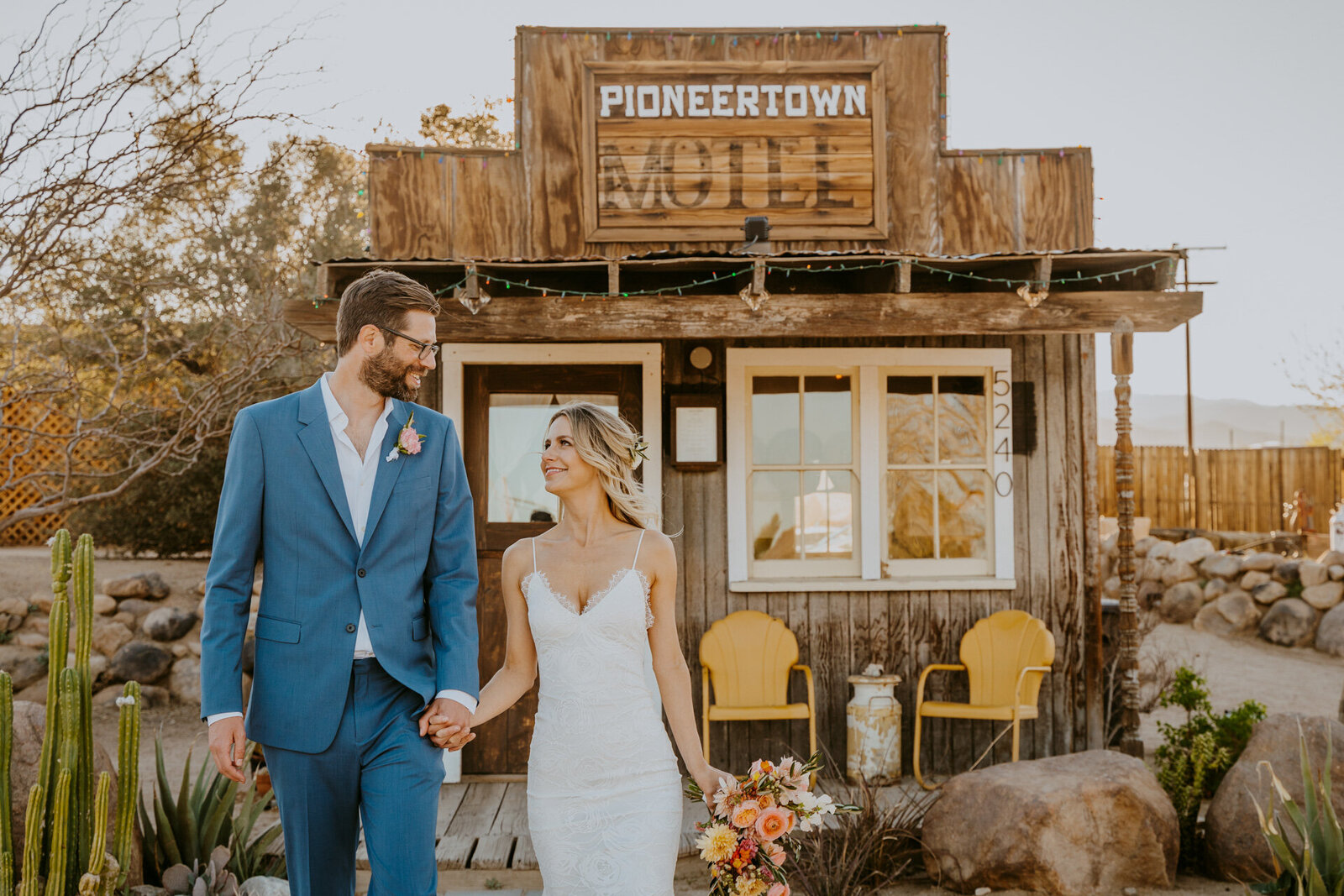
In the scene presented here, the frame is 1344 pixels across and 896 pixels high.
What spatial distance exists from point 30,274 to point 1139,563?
13.6m

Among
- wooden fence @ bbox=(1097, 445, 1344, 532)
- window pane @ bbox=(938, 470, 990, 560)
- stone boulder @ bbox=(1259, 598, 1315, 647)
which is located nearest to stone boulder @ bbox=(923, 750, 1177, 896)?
window pane @ bbox=(938, 470, 990, 560)

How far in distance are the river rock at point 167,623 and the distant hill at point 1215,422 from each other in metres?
100

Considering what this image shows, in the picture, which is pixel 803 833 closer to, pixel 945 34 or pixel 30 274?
pixel 945 34

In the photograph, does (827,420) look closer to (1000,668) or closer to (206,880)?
(1000,668)

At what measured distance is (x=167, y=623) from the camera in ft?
29.1

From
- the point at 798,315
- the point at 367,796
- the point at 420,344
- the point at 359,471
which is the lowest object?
the point at 367,796

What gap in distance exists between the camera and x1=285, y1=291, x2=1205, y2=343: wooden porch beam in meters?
5.23

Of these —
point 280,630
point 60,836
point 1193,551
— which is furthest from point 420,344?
point 1193,551

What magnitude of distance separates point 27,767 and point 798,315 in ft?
12.8

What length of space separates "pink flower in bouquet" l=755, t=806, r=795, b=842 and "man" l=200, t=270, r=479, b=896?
2.46ft

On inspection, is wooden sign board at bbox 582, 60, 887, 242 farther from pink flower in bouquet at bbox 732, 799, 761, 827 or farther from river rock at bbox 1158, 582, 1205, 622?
river rock at bbox 1158, 582, 1205, 622

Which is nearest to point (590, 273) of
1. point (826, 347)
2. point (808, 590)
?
point (826, 347)

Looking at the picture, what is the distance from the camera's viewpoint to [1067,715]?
6.04 metres

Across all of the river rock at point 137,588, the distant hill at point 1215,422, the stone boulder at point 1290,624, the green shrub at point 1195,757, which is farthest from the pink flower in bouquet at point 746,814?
the distant hill at point 1215,422
